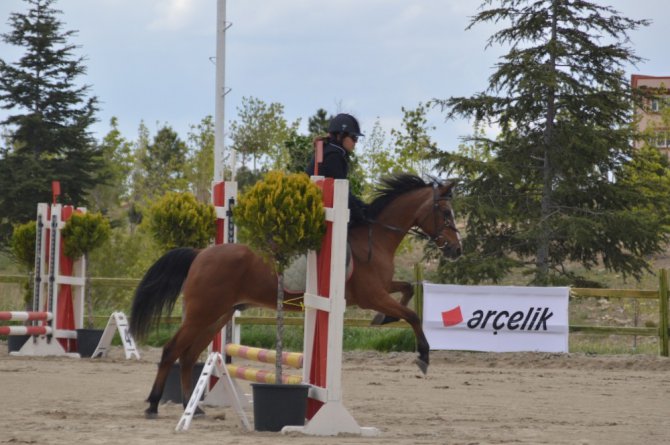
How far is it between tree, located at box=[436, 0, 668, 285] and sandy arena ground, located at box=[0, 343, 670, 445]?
655 centimetres

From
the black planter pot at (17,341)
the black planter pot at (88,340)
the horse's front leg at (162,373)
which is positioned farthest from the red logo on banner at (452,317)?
the horse's front leg at (162,373)

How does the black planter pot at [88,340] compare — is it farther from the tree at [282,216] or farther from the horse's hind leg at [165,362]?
the tree at [282,216]

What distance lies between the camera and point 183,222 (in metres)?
9.20

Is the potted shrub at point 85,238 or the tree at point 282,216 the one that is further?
the potted shrub at point 85,238

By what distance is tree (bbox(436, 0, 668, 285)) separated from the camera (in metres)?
21.5

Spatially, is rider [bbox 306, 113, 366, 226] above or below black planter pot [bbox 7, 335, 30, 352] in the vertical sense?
above

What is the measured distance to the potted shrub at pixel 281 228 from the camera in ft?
23.5

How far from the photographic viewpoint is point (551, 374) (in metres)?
13.3

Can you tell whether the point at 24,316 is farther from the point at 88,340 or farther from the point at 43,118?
the point at 43,118

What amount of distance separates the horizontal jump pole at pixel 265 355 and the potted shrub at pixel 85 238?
577 cm

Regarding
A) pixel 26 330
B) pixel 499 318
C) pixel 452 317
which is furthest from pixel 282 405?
pixel 499 318

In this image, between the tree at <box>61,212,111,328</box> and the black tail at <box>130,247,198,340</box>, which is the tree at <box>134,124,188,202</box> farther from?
the black tail at <box>130,247,198,340</box>

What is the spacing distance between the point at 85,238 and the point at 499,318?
6.18 metres

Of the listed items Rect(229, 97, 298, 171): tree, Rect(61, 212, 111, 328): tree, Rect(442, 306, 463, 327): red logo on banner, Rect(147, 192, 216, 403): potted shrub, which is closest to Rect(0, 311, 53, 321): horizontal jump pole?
Rect(61, 212, 111, 328): tree
